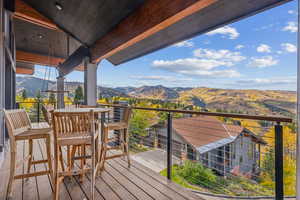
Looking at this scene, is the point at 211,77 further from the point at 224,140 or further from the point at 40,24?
the point at 40,24

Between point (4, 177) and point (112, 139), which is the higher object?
point (112, 139)

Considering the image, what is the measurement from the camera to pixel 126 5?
8.11ft

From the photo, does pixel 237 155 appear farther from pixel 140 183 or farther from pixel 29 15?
pixel 29 15

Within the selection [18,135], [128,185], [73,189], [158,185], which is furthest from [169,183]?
[18,135]

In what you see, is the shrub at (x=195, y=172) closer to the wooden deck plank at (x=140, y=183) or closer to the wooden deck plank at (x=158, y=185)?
the wooden deck plank at (x=158, y=185)

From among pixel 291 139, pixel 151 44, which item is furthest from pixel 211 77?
pixel 291 139

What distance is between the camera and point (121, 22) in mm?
2904

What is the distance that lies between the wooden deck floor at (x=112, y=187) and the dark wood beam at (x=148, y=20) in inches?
82.0

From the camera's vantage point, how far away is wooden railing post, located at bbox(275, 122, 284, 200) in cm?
130

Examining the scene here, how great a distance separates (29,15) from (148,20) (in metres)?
3.61

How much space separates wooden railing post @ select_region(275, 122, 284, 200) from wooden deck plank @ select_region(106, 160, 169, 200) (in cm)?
105

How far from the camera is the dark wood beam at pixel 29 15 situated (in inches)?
151

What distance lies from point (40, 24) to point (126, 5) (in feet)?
10.9

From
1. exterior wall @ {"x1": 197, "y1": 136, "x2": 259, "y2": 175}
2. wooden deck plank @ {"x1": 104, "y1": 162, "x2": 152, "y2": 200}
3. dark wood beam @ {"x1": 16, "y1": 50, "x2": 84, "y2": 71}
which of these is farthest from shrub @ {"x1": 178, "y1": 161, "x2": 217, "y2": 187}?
dark wood beam @ {"x1": 16, "y1": 50, "x2": 84, "y2": 71}
